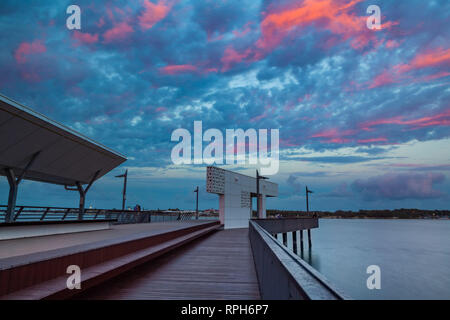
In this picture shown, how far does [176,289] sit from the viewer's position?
4785 mm

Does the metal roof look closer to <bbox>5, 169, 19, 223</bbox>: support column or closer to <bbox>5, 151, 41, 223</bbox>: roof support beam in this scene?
<bbox>5, 151, 41, 223</bbox>: roof support beam

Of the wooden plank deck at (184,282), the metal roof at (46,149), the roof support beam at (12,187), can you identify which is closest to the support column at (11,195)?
the roof support beam at (12,187)

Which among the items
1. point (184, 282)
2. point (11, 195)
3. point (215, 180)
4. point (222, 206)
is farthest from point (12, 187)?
point (222, 206)

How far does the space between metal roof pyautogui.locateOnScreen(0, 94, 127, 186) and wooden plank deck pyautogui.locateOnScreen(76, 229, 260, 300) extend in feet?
21.4

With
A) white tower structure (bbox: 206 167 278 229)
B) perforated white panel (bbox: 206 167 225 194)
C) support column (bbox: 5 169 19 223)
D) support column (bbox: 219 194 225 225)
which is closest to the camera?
support column (bbox: 5 169 19 223)

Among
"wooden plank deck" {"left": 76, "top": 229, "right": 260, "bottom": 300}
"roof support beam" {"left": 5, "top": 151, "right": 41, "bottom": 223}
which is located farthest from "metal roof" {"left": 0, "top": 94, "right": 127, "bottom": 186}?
"wooden plank deck" {"left": 76, "top": 229, "right": 260, "bottom": 300}

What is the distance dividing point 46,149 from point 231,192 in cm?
1909

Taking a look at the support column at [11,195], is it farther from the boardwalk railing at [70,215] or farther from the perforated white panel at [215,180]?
the perforated white panel at [215,180]

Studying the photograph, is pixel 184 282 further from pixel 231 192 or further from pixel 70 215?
pixel 231 192

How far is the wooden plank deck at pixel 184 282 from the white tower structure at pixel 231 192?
700 inches

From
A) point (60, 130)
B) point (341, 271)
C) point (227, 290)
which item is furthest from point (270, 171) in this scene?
point (227, 290)

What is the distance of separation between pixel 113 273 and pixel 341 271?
36.3 meters

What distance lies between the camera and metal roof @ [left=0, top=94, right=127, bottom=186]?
8961mm

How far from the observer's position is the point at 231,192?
1112 inches
